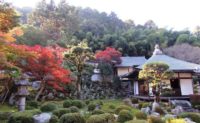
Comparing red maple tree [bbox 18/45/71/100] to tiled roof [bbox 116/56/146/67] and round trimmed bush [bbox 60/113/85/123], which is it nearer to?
round trimmed bush [bbox 60/113/85/123]

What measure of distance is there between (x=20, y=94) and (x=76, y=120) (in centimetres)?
515

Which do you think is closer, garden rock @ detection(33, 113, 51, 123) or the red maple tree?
garden rock @ detection(33, 113, 51, 123)

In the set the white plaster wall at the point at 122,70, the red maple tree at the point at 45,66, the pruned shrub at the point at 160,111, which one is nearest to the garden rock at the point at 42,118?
the red maple tree at the point at 45,66

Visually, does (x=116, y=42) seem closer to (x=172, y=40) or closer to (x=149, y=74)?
(x=172, y=40)

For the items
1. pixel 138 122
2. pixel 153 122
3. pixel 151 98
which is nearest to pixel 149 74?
pixel 151 98

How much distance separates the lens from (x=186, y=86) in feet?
73.4

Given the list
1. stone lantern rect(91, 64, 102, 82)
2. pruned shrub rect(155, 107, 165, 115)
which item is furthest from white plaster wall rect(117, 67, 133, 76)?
pruned shrub rect(155, 107, 165, 115)

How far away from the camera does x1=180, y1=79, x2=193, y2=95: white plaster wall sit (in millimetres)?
22219

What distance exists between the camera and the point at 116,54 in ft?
106

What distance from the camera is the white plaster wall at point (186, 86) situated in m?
22.2

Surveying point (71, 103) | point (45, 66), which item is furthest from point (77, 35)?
point (71, 103)

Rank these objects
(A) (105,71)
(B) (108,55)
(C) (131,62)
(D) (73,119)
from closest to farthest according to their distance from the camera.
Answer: (D) (73,119), (A) (105,71), (B) (108,55), (C) (131,62)

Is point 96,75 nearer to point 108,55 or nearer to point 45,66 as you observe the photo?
point 108,55

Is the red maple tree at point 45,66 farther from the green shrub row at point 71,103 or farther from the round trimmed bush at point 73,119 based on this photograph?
the round trimmed bush at point 73,119
